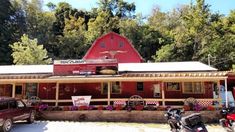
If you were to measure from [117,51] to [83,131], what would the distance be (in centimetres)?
2289

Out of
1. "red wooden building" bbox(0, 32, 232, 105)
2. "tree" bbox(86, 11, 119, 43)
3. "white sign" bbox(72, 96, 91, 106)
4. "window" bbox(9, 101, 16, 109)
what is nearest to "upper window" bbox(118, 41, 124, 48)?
"red wooden building" bbox(0, 32, 232, 105)

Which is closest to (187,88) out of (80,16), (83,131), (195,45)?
(83,131)

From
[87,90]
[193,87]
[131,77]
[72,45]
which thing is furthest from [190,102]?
[72,45]

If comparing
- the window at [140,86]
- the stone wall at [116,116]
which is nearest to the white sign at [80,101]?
the stone wall at [116,116]

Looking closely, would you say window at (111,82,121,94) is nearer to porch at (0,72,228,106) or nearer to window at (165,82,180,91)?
porch at (0,72,228,106)

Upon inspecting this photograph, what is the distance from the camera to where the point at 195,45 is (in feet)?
173

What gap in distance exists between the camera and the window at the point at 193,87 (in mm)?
22797

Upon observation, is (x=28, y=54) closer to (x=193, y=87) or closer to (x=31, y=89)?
(x=31, y=89)

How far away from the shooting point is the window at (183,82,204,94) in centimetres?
2280

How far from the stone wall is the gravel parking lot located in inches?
45.9

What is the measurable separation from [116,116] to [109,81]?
8.86 feet

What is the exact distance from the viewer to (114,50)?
128 feet

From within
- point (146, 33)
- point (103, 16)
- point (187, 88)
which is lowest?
point (187, 88)

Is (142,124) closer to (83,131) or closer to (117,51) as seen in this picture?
(83,131)
